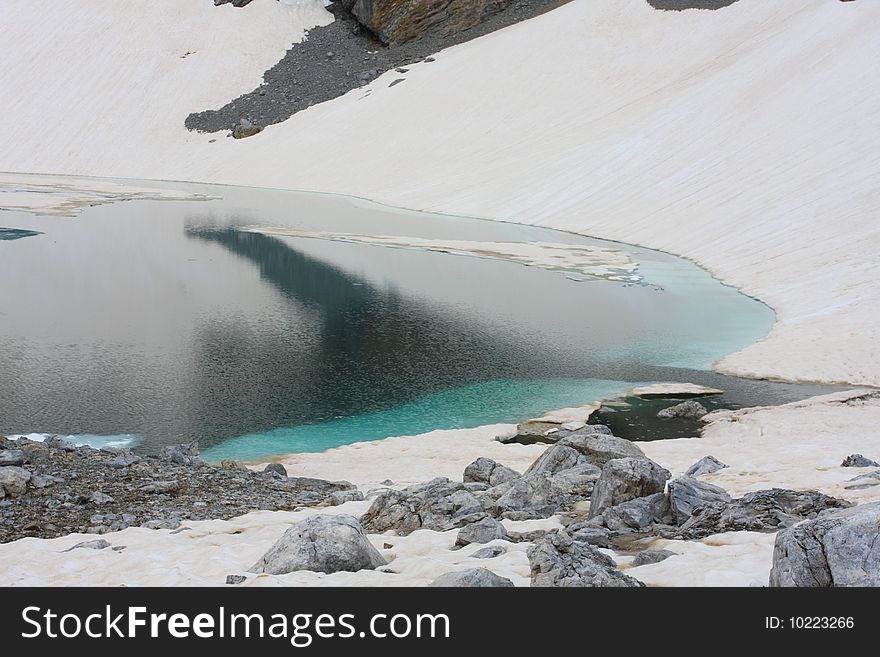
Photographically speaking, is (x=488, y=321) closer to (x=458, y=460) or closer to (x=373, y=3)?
(x=458, y=460)

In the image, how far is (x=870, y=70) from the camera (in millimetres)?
39375

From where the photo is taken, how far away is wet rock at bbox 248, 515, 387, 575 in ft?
25.3

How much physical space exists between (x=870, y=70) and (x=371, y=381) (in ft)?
103

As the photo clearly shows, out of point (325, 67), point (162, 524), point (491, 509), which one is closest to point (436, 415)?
point (491, 509)

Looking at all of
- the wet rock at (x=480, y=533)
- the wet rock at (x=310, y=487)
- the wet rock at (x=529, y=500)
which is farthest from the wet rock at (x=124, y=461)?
the wet rock at (x=480, y=533)

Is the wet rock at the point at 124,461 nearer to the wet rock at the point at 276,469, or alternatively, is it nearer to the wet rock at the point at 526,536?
the wet rock at the point at 276,469

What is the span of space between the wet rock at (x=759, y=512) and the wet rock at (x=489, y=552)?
1583 mm

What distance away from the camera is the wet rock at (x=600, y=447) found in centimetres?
1154

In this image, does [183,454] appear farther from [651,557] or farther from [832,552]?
[832,552]

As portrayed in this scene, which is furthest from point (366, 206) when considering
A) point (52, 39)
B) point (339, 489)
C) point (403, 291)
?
point (52, 39)

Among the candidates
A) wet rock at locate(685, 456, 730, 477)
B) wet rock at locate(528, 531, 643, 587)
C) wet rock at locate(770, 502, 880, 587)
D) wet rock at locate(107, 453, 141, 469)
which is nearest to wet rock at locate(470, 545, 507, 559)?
wet rock at locate(528, 531, 643, 587)

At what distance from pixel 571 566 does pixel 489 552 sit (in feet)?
4.09

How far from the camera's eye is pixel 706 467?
11.4 metres

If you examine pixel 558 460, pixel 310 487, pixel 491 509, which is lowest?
pixel 310 487
